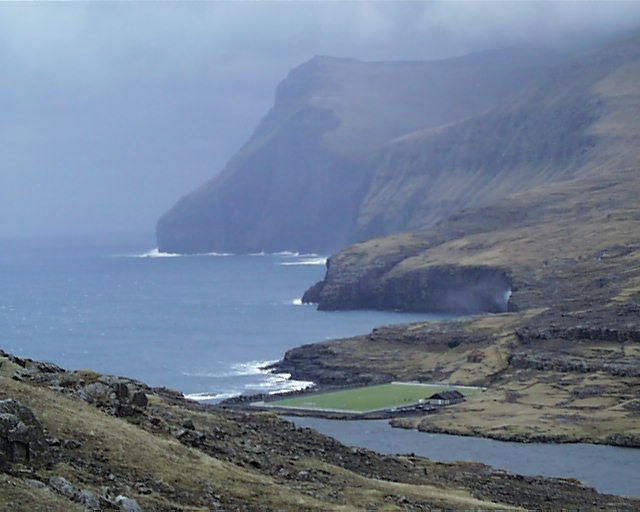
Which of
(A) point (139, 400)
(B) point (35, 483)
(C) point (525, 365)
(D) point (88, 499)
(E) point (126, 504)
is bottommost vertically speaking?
(C) point (525, 365)

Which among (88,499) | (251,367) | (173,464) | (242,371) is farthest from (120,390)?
(251,367)

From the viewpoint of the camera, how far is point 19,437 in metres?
37.2

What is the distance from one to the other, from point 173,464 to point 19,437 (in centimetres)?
745

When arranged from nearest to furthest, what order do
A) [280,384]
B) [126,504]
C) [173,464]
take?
[126,504] < [173,464] < [280,384]

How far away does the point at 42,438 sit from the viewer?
1543 inches

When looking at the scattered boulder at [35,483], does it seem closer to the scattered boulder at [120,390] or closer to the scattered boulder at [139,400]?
the scattered boulder at [120,390]

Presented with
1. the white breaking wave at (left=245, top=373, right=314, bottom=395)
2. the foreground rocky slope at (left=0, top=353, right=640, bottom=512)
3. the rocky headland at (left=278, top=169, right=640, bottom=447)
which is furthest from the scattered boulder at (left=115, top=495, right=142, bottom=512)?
the white breaking wave at (left=245, top=373, right=314, bottom=395)

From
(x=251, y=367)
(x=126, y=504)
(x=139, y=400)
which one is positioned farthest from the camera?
(x=251, y=367)

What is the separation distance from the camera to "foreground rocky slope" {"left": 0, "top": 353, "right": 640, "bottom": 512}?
37.3 m

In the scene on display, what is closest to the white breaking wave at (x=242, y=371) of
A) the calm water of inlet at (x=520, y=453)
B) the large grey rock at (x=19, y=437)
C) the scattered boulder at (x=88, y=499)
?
the calm water of inlet at (x=520, y=453)

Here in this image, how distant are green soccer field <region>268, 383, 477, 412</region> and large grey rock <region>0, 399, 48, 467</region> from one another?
100 meters

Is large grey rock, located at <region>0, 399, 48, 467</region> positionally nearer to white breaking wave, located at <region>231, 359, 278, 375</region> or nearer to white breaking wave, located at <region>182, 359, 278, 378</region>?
white breaking wave, located at <region>182, 359, 278, 378</region>

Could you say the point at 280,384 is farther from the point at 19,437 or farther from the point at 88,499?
the point at 88,499

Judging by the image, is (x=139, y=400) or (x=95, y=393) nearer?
(x=95, y=393)
